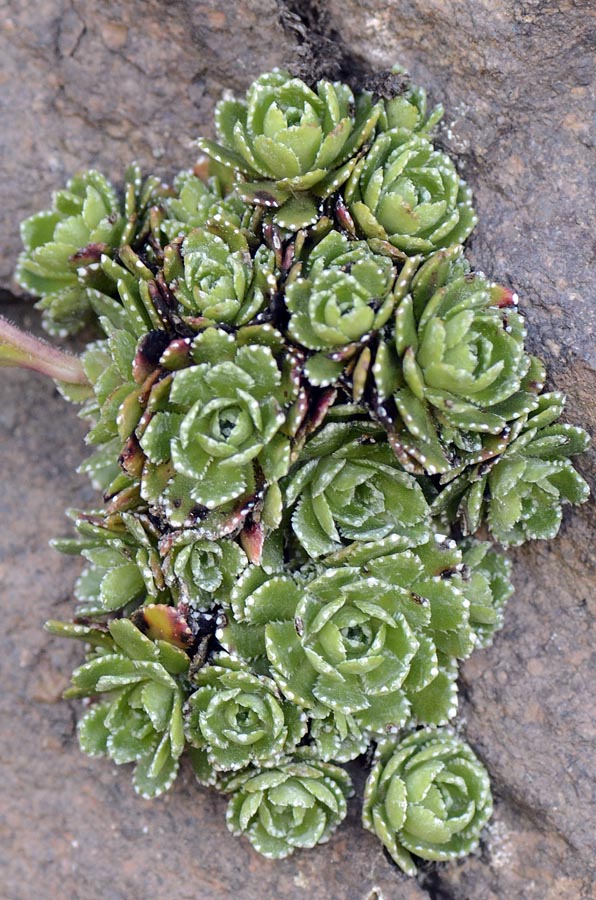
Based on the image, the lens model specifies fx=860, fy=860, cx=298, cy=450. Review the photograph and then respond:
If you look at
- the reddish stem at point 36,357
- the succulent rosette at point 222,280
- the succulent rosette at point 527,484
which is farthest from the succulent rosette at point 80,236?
the succulent rosette at point 527,484

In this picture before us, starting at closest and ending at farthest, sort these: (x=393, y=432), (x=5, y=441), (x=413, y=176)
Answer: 1. (x=393, y=432)
2. (x=413, y=176)
3. (x=5, y=441)

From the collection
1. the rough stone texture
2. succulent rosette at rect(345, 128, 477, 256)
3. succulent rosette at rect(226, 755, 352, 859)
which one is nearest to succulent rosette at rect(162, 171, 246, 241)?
the rough stone texture

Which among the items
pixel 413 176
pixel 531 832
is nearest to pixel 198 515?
pixel 413 176

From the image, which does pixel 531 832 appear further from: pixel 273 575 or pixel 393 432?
pixel 393 432

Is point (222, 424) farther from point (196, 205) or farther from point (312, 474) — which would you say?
point (196, 205)

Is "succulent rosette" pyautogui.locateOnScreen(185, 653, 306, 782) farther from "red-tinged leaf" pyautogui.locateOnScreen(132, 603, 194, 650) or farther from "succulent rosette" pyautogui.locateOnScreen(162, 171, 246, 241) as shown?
"succulent rosette" pyautogui.locateOnScreen(162, 171, 246, 241)

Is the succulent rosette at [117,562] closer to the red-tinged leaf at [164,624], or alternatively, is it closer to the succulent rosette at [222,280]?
the red-tinged leaf at [164,624]
